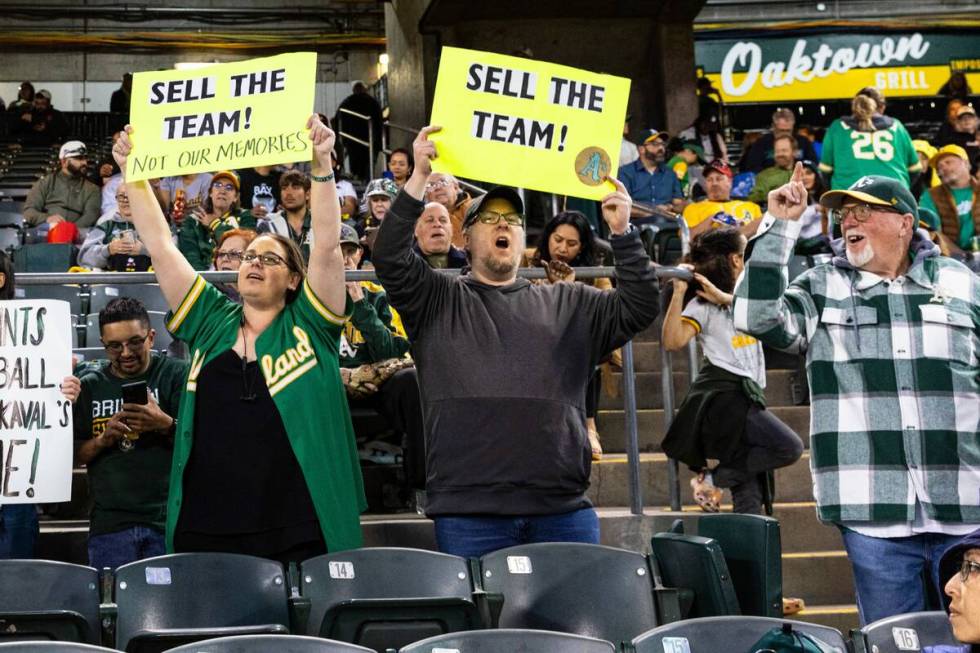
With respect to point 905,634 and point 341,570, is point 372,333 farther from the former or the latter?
point 905,634

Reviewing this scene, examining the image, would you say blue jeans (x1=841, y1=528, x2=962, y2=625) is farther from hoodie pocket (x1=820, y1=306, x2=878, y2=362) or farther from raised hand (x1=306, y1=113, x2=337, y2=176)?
raised hand (x1=306, y1=113, x2=337, y2=176)

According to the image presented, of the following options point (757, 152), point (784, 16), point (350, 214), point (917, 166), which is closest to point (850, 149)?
point (917, 166)

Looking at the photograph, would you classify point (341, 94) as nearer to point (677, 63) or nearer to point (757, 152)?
point (677, 63)

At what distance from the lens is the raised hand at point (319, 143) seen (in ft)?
13.6

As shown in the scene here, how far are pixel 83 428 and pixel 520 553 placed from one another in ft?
5.73

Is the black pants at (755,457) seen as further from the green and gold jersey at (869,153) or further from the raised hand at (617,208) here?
the green and gold jersey at (869,153)

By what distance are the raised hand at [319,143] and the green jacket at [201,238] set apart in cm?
298

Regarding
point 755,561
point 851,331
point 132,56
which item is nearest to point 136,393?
point 755,561

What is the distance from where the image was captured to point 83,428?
15.6ft

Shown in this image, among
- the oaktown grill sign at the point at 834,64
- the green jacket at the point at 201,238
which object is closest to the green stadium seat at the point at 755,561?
the green jacket at the point at 201,238

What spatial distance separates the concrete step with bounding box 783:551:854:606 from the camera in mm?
5723

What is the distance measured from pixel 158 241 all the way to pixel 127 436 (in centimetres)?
77

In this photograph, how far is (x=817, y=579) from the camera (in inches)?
226

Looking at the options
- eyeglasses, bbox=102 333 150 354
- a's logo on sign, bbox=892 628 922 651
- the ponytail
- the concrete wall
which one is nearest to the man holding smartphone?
eyeglasses, bbox=102 333 150 354
